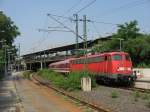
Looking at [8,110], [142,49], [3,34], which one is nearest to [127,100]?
[8,110]

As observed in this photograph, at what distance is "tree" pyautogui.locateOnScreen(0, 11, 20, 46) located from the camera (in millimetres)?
89912

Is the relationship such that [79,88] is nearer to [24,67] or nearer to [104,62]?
[104,62]

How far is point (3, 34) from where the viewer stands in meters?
91.5

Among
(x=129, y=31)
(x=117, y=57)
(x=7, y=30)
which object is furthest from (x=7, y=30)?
(x=117, y=57)

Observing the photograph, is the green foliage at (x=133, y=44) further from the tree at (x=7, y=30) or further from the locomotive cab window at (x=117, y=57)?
the locomotive cab window at (x=117, y=57)

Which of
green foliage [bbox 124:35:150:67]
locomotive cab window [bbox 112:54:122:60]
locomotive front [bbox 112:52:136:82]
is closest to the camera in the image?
→ locomotive front [bbox 112:52:136:82]

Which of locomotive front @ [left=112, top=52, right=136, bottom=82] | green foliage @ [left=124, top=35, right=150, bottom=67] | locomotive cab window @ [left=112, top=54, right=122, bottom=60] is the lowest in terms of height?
locomotive front @ [left=112, top=52, right=136, bottom=82]

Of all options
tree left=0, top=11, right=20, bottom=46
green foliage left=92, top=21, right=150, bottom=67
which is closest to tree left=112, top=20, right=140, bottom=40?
green foliage left=92, top=21, right=150, bottom=67

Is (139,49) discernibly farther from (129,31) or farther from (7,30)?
(7,30)

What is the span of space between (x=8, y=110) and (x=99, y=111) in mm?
4707

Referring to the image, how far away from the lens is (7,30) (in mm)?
91688

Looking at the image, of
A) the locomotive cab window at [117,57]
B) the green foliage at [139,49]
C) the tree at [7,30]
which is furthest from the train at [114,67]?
the tree at [7,30]

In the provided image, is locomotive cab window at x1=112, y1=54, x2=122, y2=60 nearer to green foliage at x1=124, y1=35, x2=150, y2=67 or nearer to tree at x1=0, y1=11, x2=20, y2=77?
green foliage at x1=124, y1=35, x2=150, y2=67

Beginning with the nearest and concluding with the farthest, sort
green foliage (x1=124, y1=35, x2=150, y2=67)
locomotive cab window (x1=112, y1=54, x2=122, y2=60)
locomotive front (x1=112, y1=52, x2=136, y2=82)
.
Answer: locomotive front (x1=112, y1=52, x2=136, y2=82)
locomotive cab window (x1=112, y1=54, x2=122, y2=60)
green foliage (x1=124, y1=35, x2=150, y2=67)
